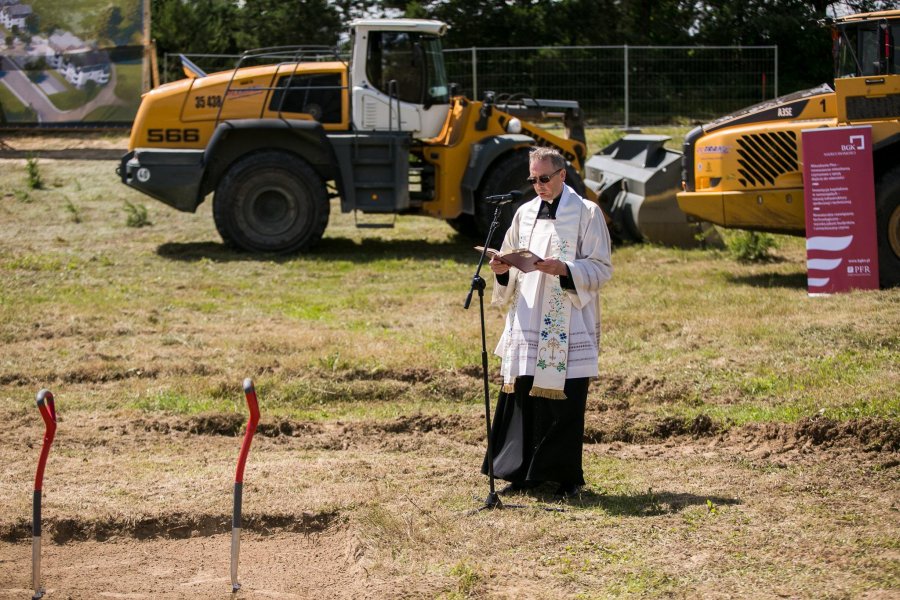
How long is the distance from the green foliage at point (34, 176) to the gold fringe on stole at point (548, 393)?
47.8 feet

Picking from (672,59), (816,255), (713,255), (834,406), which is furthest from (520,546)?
(672,59)

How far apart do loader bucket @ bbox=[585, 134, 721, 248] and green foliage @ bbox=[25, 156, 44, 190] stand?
29.5 feet

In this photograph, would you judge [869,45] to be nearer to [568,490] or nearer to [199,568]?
[568,490]

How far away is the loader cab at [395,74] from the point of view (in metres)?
14.8

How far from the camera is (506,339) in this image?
6.46 meters

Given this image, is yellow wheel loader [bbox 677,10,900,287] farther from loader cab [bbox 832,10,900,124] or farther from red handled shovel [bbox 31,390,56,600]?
red handled shovel [bbox 31,390,56,600]

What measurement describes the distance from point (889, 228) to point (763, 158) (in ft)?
4.66

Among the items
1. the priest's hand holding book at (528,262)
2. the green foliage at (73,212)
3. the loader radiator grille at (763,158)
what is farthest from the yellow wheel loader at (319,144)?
the priest's hand holding book at (528,262)

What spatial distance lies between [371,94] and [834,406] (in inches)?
335

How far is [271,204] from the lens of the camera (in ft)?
49.1

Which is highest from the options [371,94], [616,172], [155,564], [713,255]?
[371,94]

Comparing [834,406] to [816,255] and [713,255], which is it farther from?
[713,255]

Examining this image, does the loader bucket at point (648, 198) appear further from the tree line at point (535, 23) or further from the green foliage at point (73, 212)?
the tree line at point (535, 23)

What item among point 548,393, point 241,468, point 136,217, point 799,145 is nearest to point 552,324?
point 548,393
